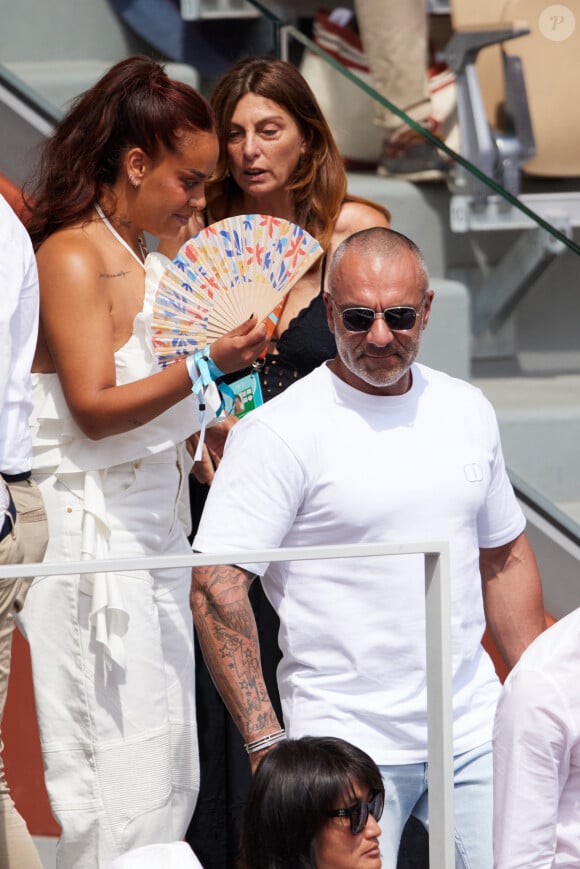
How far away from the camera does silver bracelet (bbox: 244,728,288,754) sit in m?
1.98

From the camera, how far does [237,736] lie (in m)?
2.05

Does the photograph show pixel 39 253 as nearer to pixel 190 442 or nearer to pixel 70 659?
pixel 190 442

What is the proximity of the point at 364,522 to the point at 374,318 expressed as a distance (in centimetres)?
33

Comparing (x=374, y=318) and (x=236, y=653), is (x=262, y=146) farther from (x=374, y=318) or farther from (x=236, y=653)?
(x=236, y=653)

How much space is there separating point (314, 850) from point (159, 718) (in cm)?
28

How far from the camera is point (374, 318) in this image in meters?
2.23

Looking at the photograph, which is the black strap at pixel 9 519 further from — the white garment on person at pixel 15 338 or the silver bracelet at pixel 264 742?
the silver bracelet at pixel 264 742

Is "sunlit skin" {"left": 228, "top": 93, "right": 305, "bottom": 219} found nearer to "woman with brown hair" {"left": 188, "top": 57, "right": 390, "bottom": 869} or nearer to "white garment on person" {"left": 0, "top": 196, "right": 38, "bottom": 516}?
"woman with brown hair" {"left": 188, "top": 57, "right": 390, "bottom": 869}

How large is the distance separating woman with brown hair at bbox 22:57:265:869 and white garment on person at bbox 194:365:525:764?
0.16 metres

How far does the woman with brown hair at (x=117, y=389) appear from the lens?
1995 mm

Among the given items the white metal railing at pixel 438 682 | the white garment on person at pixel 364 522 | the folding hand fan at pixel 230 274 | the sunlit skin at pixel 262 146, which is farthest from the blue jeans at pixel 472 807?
the sunlit skin at pixel 262 146

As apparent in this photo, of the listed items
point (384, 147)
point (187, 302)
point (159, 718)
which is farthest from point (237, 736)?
point (384, 147)

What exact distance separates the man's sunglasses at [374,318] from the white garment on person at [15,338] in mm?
487

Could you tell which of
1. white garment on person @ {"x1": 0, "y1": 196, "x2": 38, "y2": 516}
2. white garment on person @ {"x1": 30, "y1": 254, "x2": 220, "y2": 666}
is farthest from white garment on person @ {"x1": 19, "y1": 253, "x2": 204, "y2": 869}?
white garment on person @ {"x1": 0, "y1": 196, "x2": 38, "y2": 516}
